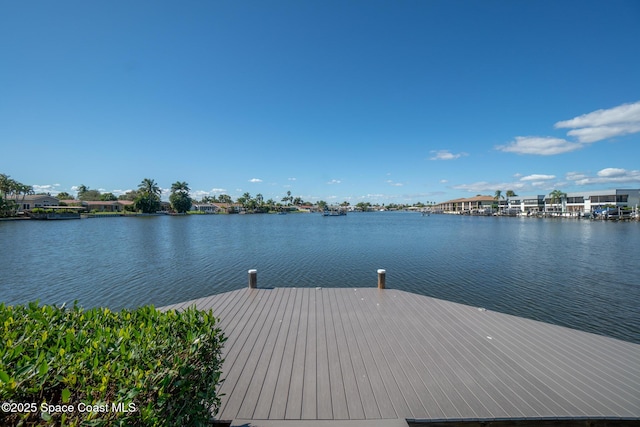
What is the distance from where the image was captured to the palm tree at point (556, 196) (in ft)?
248

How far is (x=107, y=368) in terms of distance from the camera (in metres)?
1.62

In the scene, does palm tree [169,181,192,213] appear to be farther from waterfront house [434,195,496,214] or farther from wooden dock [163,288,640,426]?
waterfront house [434,195,496,214]

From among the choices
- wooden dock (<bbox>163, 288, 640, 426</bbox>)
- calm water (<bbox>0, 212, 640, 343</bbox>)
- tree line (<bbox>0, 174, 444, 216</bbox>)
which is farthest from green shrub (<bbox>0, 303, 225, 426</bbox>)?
tree line (<bbox>0, 174, 444, 216</bbox>)

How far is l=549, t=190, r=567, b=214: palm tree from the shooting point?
75.7 m

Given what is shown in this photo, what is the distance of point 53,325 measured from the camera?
2223mm

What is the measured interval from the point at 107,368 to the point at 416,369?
375 cm

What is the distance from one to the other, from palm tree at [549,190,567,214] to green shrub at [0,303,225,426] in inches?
4004

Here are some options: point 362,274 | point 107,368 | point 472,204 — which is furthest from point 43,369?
point 472,204

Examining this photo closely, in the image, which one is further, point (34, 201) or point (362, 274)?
point (34, 201)

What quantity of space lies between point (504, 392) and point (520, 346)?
5.49 ft

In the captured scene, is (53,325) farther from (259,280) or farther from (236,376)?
(259,280)

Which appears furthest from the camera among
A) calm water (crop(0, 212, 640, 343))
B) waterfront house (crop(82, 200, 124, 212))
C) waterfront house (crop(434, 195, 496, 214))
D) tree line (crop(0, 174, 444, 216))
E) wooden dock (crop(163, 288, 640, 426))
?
waterfront house (crop(434, 195, 496, 214))

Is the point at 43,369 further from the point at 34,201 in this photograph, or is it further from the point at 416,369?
the point at 34,201

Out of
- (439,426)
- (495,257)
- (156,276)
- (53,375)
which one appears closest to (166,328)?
(53,375)
